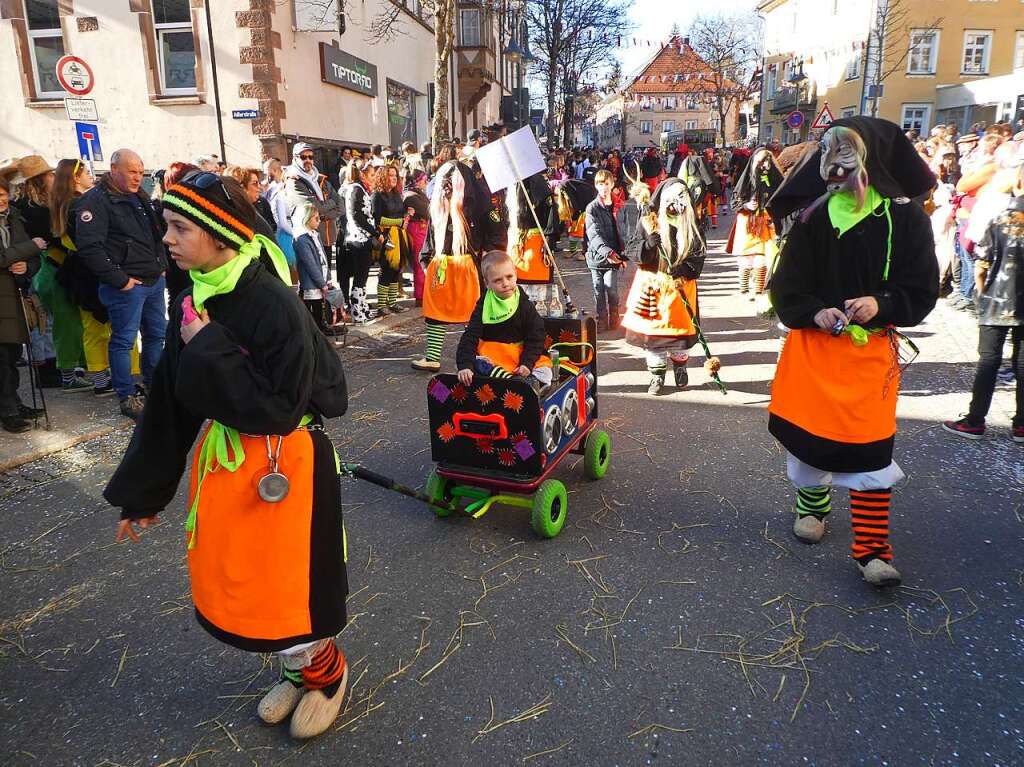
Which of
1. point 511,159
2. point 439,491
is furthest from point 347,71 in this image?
point 439,491

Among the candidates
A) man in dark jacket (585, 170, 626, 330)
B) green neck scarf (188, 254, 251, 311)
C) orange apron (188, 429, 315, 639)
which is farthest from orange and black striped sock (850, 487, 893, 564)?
man in dark jacket (585, 170, 626, 330)

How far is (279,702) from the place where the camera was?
8.55ft

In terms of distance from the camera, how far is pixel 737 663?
289 cm

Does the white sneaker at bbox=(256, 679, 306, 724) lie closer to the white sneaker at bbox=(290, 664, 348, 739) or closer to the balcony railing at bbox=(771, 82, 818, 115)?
the white sneaker at bbox=(290, 664, 348, 739)

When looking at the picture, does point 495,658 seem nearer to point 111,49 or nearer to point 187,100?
point 187,100

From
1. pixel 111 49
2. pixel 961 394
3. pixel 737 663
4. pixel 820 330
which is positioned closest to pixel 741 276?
pixel 961 394

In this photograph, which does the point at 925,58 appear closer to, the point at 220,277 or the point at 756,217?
the point at 756,217

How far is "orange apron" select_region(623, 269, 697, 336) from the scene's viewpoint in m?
6.32

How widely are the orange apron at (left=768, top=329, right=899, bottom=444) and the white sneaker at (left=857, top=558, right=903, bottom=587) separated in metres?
0.58

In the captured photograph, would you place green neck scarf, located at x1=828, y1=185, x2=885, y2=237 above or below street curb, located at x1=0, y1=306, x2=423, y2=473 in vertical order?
above

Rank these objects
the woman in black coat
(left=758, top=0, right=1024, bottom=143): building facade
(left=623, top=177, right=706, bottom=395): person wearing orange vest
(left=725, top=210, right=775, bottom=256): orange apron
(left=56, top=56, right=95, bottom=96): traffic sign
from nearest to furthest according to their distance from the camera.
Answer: the woman in black coat
(left=623, top=177, right=706, bottom=395): person wearing orange vest
(left=56, top=56, right=95, bottom=96): traffic sign
(left=725, top=210, right=775, bottom=256): orange apron
(left=758, top=0, right=1024, bottom=143): building facade

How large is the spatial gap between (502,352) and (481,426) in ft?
2.41

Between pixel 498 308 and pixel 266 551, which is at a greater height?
pixel 498 308

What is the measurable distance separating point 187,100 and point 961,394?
49.7 ft
